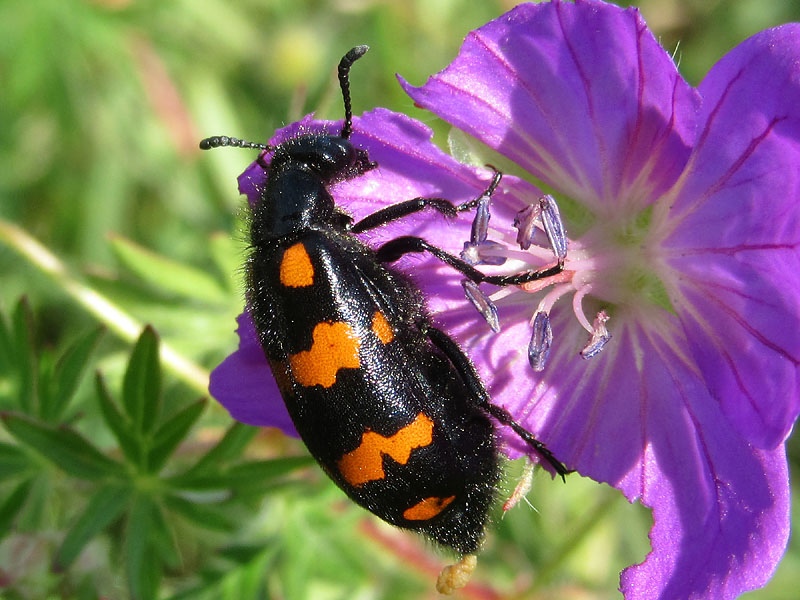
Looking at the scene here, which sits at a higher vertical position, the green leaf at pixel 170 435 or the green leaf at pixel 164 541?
the green leaf at pixel 170 435

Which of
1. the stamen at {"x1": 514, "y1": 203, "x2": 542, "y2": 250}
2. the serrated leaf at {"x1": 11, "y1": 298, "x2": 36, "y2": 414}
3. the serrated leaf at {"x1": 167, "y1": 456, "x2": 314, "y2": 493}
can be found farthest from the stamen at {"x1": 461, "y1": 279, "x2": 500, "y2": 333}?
the serrated leaf at {"x1": 11, "y1": 298, "x2": 36, "y2": 414}

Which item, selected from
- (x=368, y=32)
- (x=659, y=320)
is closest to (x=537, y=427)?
(x=659, y=320)

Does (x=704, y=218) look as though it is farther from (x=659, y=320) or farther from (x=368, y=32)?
(x=368, y=32)

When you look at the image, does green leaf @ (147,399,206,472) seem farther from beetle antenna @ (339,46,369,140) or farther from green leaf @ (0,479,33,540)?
beetle antenna @ (339,46,369,140)

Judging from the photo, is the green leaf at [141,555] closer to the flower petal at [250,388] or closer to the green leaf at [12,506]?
the green leaf at [12,506]

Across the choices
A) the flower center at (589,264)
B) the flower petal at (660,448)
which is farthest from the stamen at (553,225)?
the flower petal at (660,448)

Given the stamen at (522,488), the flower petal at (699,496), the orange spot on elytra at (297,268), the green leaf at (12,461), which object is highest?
the orange spot on elytra at (297,268)

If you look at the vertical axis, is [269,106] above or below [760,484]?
above
